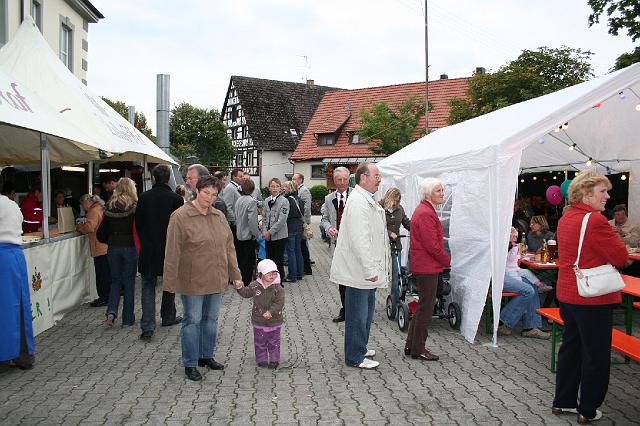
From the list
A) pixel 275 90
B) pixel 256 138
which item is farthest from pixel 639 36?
pixel 275 90

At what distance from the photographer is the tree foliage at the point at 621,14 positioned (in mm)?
16983

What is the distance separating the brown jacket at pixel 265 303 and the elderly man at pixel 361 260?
0.58m

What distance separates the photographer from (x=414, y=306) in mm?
7488

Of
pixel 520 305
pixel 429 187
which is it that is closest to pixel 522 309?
pixel 520 305

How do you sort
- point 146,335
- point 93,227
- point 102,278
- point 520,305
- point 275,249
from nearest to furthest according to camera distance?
point 146,335, point 520,305, point 93,227, point 102,278, point 275,249

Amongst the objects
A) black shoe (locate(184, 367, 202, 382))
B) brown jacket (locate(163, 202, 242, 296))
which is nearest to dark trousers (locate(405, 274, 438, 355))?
brown jacket (locate(163, 202, 242, 296))

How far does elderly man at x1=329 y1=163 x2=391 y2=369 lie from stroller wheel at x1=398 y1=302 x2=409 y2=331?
5.08 ft

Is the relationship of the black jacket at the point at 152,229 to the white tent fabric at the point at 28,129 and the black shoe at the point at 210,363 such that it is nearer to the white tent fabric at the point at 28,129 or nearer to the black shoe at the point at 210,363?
the white tent fabric at the point at 28,129

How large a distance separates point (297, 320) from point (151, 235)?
2322mm

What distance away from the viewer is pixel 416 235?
20.0 feet

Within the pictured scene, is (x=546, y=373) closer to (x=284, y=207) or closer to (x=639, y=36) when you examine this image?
(x=284, y=207)

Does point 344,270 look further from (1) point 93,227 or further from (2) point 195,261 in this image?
(1) point 93,227

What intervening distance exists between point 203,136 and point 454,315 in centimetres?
3969

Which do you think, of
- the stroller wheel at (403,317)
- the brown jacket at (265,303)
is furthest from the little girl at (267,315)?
the stroller wheel at (403,317)
